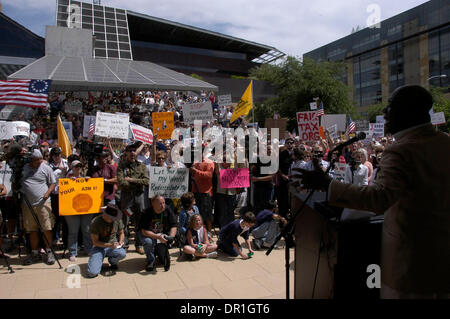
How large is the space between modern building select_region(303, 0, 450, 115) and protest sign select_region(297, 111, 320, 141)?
Result: 127 ft

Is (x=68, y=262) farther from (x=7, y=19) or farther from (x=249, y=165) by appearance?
(x=7, y=19)

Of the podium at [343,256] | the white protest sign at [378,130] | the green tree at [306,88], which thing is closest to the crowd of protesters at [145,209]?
the podium at [343,256]

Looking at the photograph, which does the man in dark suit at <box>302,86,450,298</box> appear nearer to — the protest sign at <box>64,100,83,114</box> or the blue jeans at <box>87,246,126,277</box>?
the blue jeans at <box>87,246,126,277</box>

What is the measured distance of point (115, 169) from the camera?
6.66 meters

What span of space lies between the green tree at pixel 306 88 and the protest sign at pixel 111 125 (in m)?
24.6

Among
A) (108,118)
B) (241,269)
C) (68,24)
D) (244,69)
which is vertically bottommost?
Answer: (241,269)

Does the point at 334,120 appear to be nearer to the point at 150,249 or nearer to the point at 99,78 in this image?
the point at 150,249

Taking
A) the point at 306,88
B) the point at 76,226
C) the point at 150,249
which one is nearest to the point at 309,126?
the point at 150,249

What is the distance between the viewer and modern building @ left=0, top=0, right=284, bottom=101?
90.9ft

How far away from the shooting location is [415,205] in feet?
6.11

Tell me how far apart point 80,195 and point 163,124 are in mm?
3239

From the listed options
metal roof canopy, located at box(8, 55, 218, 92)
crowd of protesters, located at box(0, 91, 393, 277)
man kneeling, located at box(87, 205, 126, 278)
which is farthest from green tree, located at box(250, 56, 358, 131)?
man kneeling, located at box(87, 205, 126, 278)
